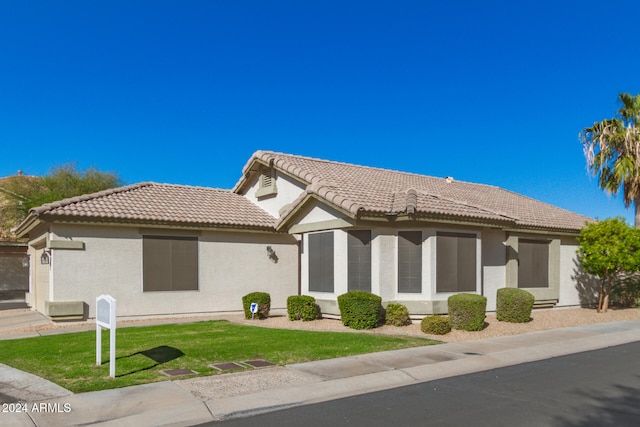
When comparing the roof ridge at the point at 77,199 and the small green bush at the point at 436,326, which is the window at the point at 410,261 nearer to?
the small green bush at the point at 436,326

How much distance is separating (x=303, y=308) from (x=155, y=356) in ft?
21.1

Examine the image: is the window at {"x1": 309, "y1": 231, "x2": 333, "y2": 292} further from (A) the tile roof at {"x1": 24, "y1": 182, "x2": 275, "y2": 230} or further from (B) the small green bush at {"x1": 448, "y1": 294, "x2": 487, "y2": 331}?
(B) the small green bush at {"x1": 448, "y1": 294, "x2": 487, "y2": 331}

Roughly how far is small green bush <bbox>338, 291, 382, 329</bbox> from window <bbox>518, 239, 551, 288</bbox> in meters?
7.12

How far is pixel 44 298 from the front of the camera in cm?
1778

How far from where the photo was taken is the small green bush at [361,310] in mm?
14727

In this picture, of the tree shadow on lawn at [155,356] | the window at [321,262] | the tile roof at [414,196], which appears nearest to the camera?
the tree shadow on lawn at [155,356]

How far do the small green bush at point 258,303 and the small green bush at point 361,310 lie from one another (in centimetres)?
328

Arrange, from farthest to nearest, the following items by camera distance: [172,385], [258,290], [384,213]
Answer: [258,290], [384,213], [172,385]

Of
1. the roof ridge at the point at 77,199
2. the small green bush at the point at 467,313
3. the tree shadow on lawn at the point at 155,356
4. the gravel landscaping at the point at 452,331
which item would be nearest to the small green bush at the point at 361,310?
the gravel landscaping at the point at 452,331

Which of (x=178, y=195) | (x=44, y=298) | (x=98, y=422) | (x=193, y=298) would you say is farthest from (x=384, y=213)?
(x=44, y=298)

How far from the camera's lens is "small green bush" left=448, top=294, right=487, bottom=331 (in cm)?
1435

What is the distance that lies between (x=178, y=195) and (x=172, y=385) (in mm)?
12449

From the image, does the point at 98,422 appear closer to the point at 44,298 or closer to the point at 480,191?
the point at 44,298

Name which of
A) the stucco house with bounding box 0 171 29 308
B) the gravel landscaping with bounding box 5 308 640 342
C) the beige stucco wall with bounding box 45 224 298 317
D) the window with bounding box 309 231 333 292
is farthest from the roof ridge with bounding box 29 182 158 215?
the stucco house with bounding box 0 171 29 308
